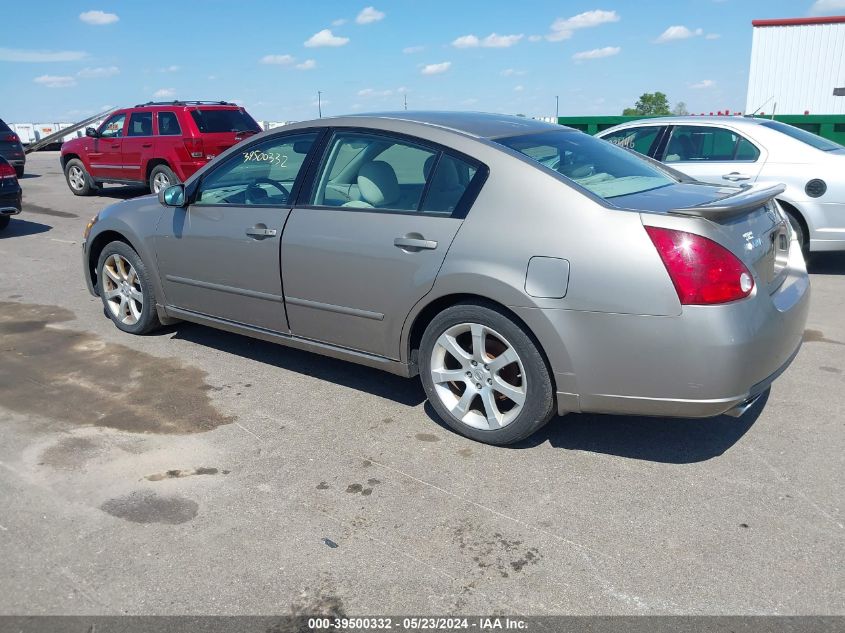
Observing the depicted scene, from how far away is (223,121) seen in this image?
13.8 meters

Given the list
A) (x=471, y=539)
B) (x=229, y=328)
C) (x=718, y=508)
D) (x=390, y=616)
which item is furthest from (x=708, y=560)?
(x=229, y=328)

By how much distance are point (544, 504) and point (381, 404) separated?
1.42 m

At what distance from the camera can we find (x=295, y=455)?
3824 millimetres

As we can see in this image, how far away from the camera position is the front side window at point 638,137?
8.41m

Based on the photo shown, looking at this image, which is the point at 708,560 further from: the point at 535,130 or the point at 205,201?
the point at 205,201

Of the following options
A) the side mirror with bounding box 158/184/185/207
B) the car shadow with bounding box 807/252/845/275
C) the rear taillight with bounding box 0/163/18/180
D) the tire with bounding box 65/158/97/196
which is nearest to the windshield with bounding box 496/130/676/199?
the side mirror with bounding box 158/184/185/207

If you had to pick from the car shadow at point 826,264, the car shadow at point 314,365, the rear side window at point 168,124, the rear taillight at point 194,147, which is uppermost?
the rear side window at point 168,124

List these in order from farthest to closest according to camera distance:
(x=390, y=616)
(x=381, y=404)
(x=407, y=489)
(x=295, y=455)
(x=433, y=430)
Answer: (x=381, y=404), (x=433, y=430), (x=295, y=455), (x=407, y=489), (x=390, y=616)

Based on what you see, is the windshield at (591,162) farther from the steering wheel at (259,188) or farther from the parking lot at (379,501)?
the steering wheel at (259,188)

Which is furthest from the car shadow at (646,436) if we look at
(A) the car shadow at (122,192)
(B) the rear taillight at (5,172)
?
(A) the car shadow at (122,192)

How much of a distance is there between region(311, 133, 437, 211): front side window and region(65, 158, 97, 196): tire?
12.9 meters

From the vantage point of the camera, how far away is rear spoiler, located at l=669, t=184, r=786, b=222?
3.30 m

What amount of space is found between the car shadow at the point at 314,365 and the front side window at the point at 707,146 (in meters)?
4.89

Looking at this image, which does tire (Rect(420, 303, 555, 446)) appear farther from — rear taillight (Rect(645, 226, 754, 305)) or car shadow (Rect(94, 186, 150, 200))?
car shadow (Rect(94, 186, 150, 200))
